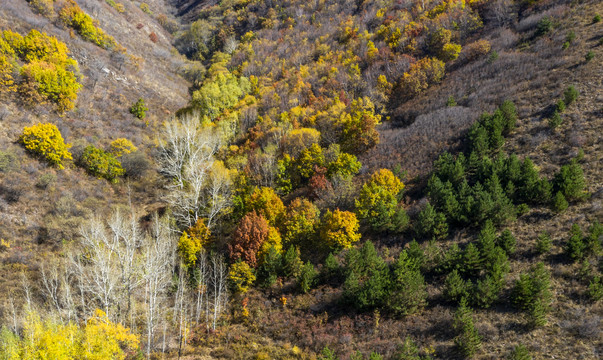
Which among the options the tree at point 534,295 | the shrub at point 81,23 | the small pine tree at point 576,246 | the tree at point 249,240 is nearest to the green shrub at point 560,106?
the small pine tree at point 576,246

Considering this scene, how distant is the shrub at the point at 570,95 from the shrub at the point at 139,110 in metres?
54.8

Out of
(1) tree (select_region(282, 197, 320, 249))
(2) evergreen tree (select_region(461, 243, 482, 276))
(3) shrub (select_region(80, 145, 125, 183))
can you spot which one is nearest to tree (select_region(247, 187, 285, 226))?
(1) tree (select_region(282, 197, 320, 249))

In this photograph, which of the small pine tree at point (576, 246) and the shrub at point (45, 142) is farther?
the shrub at point (45, 142)

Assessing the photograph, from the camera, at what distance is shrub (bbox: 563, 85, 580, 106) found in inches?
1310

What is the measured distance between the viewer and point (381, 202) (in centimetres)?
3105

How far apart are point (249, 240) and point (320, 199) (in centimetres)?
874

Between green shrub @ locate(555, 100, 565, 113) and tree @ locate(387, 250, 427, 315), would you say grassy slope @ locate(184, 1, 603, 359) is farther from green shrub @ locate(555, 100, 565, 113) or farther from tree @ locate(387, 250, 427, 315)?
green shrub @ locate(555, 100, 565, 113)

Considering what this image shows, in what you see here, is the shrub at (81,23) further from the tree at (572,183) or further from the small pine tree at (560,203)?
the small pine tree at (560,203)

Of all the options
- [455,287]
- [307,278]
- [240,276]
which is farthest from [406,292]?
[240,276]

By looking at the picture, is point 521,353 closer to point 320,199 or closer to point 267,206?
point 320,199

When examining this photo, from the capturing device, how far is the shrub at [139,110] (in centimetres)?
5503

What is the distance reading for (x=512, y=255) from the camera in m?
23.9

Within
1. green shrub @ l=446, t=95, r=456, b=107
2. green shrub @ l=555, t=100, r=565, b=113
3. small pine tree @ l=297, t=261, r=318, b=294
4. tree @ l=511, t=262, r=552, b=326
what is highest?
green shrub @ l=446, t=95, r=456, b=107

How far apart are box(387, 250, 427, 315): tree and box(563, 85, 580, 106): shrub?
2435cm
